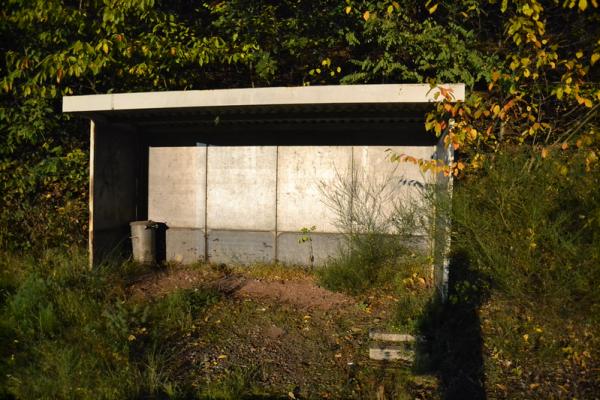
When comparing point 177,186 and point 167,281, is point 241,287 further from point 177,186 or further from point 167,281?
point 177,186

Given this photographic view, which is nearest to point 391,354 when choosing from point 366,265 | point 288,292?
point 366,265

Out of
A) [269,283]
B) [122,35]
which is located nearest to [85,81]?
[122,35]

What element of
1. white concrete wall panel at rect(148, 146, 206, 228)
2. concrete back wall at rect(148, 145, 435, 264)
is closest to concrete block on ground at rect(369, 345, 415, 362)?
concrete back wall at rect(148, 145, 435, 264)

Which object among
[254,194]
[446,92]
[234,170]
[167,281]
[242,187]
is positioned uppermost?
[446,92]

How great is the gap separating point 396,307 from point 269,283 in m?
2.19

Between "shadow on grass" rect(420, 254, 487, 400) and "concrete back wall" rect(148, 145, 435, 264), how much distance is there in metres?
2.33

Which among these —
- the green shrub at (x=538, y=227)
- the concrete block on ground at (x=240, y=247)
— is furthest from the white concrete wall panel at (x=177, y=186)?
the green shrub at (x=538, y=227)

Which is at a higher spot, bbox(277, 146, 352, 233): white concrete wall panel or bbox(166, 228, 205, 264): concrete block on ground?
bbox(277, 146, 352, 233): white concrete wall panel

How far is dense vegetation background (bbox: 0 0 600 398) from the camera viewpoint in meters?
4.00

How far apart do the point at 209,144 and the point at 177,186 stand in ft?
3.05

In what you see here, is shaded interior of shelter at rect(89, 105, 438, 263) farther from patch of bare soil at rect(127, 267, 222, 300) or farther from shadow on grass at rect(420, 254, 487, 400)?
shadow on grass at rect(420, 254, 487, 400)

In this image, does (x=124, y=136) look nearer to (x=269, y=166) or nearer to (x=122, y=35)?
(x=122, y=35)


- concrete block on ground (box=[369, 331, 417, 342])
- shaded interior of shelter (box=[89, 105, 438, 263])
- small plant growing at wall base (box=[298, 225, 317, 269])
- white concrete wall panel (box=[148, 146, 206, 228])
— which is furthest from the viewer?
white concrete wall panel (box=[148, 146, 206, 228])

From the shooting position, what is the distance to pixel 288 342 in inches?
186
